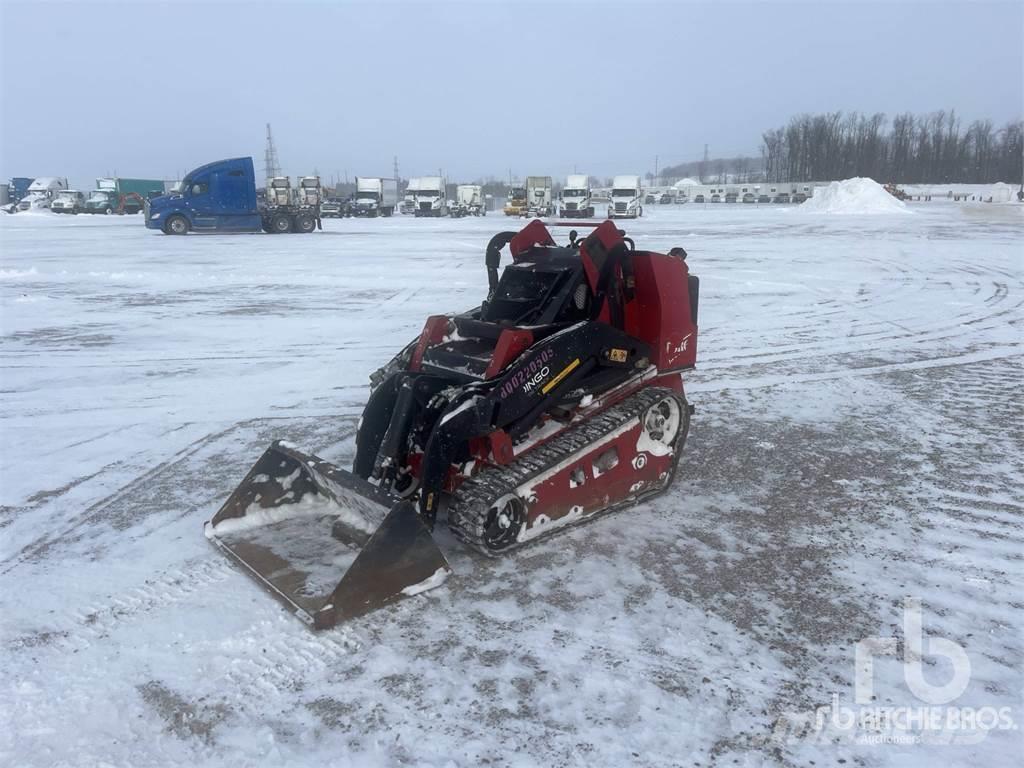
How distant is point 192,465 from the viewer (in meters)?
5.81

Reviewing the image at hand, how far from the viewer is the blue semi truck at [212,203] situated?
28.9 meters

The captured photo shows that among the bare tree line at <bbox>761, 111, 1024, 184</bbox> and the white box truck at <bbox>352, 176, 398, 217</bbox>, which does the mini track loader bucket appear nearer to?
the white box truck at <bbox>352, 176, 398, 217</bbox>

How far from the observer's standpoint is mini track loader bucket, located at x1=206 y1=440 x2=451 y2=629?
12.4 feet

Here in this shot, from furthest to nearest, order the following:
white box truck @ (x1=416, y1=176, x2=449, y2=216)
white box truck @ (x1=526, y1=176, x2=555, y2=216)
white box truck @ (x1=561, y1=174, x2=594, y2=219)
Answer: white box truck @ (x1=526, y1=176, x2=555, y2=216) → white box truck @ (x1=416, y1=176, x2=449, y2=216) → white box truck @ (x1=561, y1=174, x2=594, y2=219)

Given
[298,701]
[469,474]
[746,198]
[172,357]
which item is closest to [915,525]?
[469,474]

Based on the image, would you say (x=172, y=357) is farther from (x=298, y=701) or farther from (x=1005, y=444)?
(x=1005, y=444)

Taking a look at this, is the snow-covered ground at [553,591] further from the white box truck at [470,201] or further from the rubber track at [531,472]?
the white box truck at [470,201]

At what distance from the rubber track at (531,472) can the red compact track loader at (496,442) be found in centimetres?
1

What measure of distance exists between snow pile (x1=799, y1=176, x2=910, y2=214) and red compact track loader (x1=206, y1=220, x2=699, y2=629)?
4516cm

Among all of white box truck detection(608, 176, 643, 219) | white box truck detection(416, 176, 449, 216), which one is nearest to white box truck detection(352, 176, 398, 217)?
white box truck detection(416, 176, 449, 216)

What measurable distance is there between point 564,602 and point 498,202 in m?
82.0

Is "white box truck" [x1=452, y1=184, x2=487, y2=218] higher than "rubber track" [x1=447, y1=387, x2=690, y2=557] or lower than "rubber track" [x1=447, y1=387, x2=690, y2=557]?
higher

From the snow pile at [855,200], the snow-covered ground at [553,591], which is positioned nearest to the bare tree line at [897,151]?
the snow pile at [855,200]

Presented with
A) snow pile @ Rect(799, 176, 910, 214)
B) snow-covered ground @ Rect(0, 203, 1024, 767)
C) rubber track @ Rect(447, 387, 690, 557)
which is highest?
snow pile @ Rect(799, 176, 910, 214)
